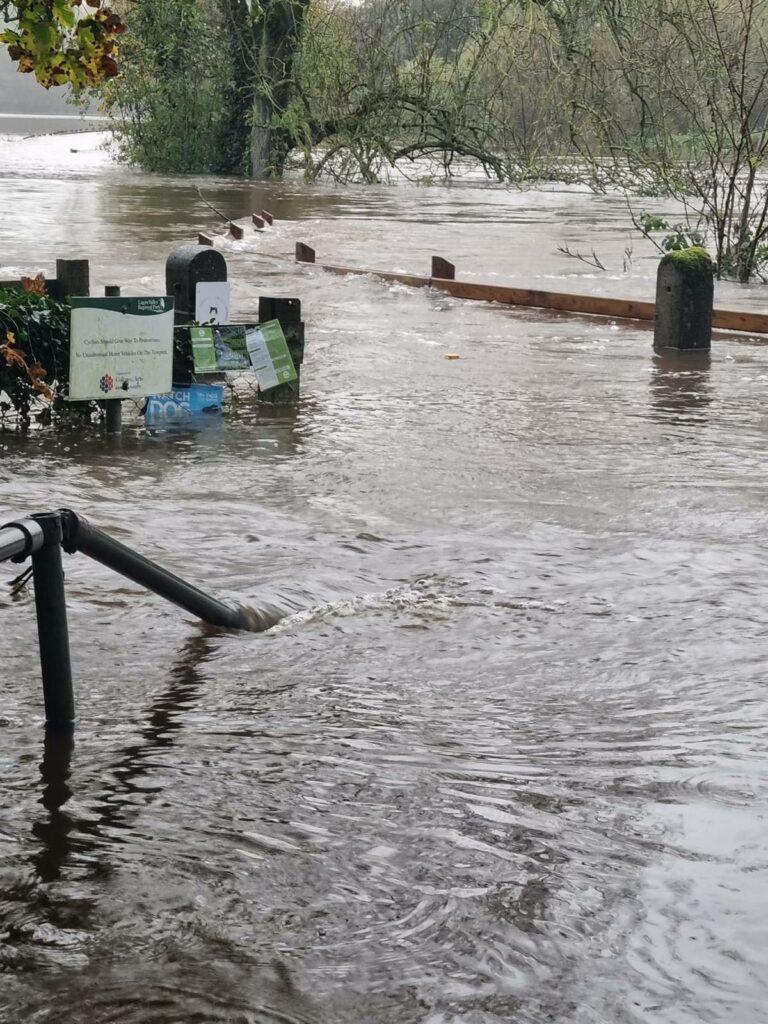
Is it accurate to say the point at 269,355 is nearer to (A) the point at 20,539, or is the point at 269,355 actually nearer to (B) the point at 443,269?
(A) the point at 20,539

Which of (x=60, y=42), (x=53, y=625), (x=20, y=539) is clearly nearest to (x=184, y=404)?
(x=60, y=42)

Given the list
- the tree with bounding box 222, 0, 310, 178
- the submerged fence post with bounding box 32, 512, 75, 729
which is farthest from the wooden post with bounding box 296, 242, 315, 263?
the tree with bounding box 222, 0, 310, 178

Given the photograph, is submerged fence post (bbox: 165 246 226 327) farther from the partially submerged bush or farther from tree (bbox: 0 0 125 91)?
tree (bbox: 0 0 125 91)

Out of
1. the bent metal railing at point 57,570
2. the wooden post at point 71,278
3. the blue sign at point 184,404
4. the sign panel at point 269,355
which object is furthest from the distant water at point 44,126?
the bent metal railing at point 57,570

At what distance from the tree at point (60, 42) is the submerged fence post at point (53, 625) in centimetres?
152

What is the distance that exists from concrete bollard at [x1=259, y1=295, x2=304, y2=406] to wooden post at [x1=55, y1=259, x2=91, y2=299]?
1158mm

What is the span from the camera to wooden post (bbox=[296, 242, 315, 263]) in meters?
17.8

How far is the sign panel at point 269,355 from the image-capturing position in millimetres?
9633

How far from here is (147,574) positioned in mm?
4492

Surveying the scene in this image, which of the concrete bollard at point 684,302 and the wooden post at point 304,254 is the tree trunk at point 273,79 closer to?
the wooden post at point 304,254

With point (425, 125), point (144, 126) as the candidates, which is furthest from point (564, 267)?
point (144, 126)

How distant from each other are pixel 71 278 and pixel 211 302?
932mm

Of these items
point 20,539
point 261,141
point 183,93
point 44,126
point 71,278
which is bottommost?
point 20,539

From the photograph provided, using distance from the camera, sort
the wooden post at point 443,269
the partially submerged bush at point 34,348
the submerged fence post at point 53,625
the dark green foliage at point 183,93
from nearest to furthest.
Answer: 1. the submerged fence post at point 53,625
2. the partially submerged bush at point 34,348
3. the wooden post at point 443,269
4. the dark green foliage at point 183,93
